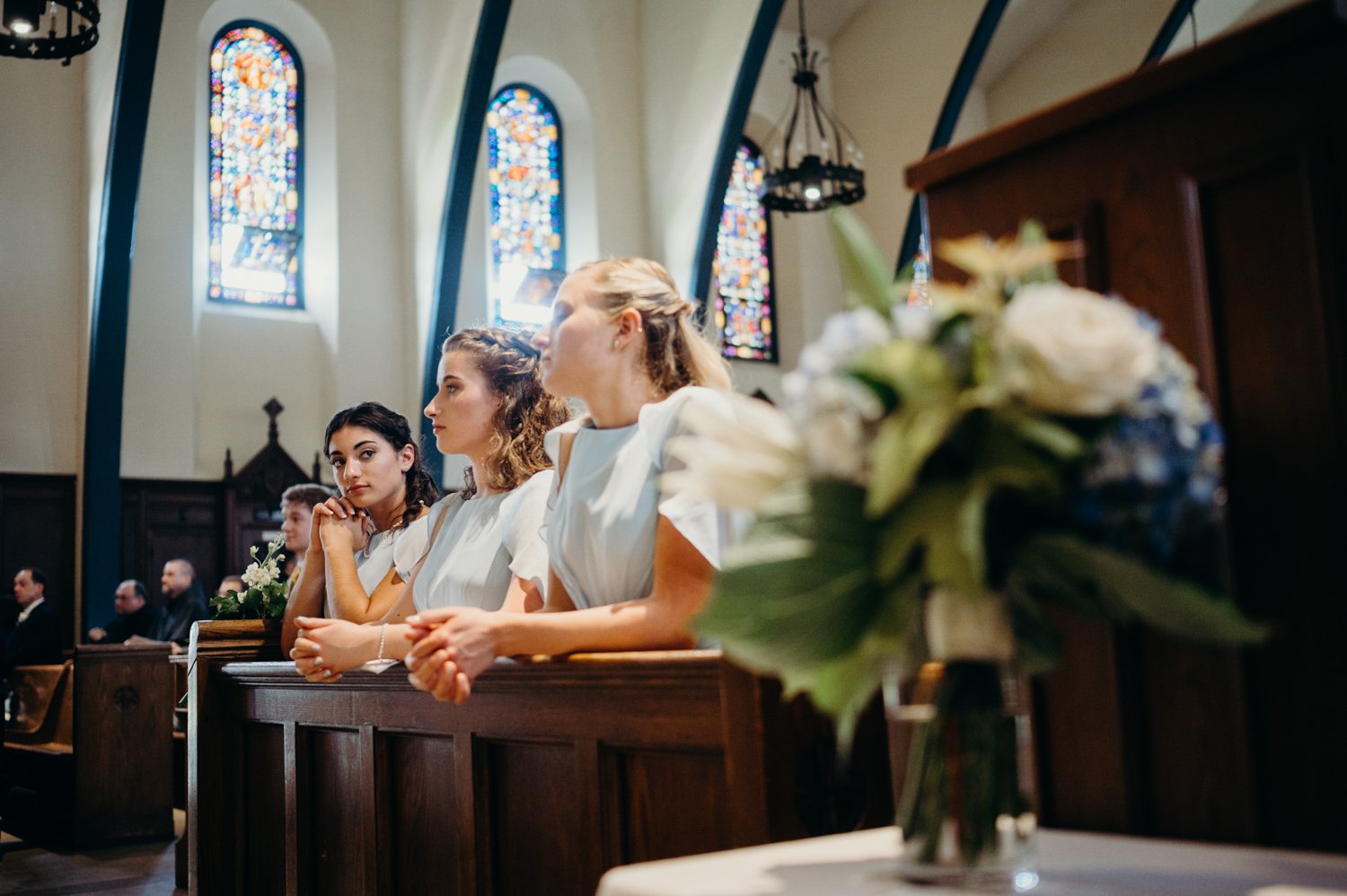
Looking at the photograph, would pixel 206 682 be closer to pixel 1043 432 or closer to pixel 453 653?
pixel 453 653

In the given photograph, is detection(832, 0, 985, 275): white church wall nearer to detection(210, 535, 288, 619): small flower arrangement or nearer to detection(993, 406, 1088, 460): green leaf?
detection(210, 535, 288, 619): small flower arrangement

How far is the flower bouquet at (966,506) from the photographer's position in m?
0.95

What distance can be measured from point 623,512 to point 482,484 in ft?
2.72

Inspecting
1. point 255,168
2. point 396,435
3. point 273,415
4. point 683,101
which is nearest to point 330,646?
point 396,435

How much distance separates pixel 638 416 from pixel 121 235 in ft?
28.0

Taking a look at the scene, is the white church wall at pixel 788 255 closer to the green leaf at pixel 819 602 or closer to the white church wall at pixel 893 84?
the white church wall at pixel 893 84

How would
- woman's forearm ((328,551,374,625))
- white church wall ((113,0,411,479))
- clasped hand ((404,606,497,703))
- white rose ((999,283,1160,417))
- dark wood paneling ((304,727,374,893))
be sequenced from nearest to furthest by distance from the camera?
white rose ((999,283,1160,417)) → clasped hand ((404,606,497,703)) → dark wood paneling ((304,727,374,893)) → woman's forearm ((328,551,374,625)) → white church wall ((113,0,411,479))

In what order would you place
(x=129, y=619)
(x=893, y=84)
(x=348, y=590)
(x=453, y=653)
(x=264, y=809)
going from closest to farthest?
(x=453, y=653), (x=348, y=590), (x=264, y=809), (x=129, y=619), (x=893, y=84)

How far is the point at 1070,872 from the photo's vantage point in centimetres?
108

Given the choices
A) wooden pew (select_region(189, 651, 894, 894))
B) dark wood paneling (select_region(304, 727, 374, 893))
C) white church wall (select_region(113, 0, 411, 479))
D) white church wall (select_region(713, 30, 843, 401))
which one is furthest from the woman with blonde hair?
white church wall (select_region(713, 30, 843, 401))

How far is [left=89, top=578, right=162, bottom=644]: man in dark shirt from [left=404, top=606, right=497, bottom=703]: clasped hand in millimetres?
7700

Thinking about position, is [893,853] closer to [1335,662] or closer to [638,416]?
[1335,662]

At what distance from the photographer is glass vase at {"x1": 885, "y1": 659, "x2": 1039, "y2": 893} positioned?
3.37 feet

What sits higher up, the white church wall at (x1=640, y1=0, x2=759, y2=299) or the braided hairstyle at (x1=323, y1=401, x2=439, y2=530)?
the white church wall at (x1=640, y1=0, x2=759, y2=299)
